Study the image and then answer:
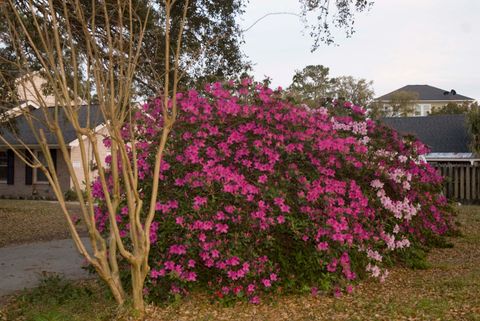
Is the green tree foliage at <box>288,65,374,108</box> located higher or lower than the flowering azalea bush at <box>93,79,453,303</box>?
higher

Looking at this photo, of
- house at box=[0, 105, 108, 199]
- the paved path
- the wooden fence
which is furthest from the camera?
house at box=[0, 105, 108, 199]

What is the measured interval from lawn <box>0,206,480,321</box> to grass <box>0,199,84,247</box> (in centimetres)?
559

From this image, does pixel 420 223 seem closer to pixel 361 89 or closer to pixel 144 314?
pixel 144 314

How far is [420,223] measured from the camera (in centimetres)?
748

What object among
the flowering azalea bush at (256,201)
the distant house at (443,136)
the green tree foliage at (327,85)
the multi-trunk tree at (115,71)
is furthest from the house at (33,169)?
the green tree foliage at (327,85)

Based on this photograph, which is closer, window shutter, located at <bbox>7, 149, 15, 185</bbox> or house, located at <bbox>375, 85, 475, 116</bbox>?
window shutter, located at <bbox>7, 149, 15, 185</bbox>

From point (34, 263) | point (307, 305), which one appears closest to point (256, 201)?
point (307, 305)

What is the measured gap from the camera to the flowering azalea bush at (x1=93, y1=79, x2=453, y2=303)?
17.3 feet

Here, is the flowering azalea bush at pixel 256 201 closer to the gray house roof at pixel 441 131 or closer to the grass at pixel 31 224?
the grass at pixel 31 224

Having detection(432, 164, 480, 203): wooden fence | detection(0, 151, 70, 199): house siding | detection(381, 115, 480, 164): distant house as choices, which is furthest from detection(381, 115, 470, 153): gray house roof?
detection(0, 151, 70, 199): house siding

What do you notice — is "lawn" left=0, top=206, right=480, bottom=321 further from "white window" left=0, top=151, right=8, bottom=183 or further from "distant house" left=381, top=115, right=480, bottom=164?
"white window" left=0, top=151, right=8, bottom=183

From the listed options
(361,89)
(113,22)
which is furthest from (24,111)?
(361,89)

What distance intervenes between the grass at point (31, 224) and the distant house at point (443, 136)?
1505 centimetres

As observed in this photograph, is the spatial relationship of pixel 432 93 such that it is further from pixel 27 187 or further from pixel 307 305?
pixel 307 305
